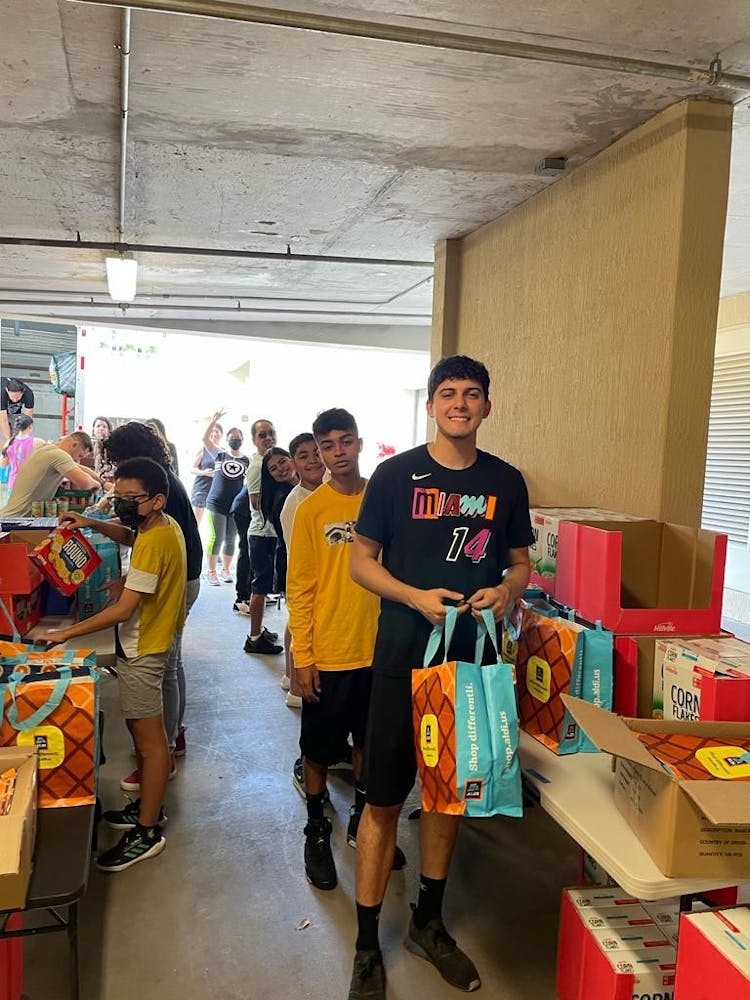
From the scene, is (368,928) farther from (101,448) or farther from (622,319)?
(101,448)

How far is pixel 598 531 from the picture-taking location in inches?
83.4

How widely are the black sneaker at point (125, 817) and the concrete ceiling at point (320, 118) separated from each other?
258 centimetres

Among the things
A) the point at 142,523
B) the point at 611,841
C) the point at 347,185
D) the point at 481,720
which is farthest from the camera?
the point at 347,185

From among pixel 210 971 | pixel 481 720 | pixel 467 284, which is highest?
pixel 467 284

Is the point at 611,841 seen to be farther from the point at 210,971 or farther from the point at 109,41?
the point at 109,41

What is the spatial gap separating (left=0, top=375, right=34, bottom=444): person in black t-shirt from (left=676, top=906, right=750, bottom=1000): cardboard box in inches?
Answer: 302

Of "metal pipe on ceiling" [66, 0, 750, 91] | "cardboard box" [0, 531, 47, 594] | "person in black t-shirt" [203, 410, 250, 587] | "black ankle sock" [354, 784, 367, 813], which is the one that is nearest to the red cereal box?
"cardboard box" [0, 531, 47, 594]

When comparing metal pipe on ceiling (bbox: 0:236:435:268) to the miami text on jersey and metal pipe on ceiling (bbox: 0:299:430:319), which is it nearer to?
metal pipe on ceiling (bbox: 0:299:430:319)

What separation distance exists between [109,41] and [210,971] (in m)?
2.72

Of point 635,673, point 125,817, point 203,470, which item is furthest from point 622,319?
point 203,470

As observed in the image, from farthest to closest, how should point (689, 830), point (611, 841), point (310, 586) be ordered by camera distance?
point (310, 586) < point (611, 841) < point (689, 830)

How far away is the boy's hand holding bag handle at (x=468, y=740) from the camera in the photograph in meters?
1.67

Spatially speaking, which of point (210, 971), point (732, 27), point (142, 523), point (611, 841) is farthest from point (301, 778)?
point (732, 27)

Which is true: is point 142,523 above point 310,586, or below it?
above
